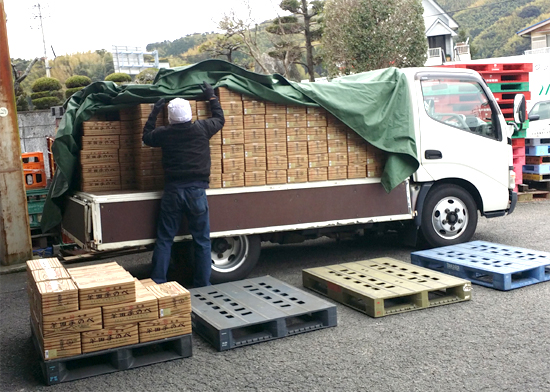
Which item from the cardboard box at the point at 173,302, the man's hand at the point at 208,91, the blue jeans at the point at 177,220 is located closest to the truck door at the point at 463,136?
the man's hand at the point at 208,91

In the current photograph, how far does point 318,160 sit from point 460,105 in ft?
7.85

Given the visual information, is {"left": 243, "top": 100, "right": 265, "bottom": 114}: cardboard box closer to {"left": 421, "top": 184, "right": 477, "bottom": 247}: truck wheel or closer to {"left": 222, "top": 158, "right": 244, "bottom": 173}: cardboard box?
{"left": 222, "top": 158, "right": 244, "bottom": 173}: cardboard box

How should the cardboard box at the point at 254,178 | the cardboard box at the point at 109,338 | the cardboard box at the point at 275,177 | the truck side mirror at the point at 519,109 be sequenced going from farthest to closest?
the truck side mirror at the point at 519,109
the cardboard box at the point at 275,177
the cardboard box at the point at 254,178
the cardboard box at the point at 109,338

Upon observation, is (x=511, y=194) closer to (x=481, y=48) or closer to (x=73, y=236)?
(x=73, y=236)

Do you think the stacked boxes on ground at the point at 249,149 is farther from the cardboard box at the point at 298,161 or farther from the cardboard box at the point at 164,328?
the cardboard box at the point at 164,328

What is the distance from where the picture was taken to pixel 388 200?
25.9ft

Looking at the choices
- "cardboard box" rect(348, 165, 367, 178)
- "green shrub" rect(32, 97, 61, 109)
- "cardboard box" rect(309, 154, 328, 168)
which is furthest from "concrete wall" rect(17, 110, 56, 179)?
"cardboard box" rect(348, 165, 367, 178)

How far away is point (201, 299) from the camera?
19.9 feet

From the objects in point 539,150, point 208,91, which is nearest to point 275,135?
point 208,91

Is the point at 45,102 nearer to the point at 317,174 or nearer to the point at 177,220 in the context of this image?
the point at 317,174

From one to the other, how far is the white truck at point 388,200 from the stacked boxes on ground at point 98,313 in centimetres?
158

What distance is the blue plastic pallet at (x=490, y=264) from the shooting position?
6.64m

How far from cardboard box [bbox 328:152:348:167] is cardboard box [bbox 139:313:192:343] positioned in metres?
3.35

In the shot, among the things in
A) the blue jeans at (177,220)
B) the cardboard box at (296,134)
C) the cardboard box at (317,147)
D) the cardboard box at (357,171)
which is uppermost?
the cardboard box at (296,134)
